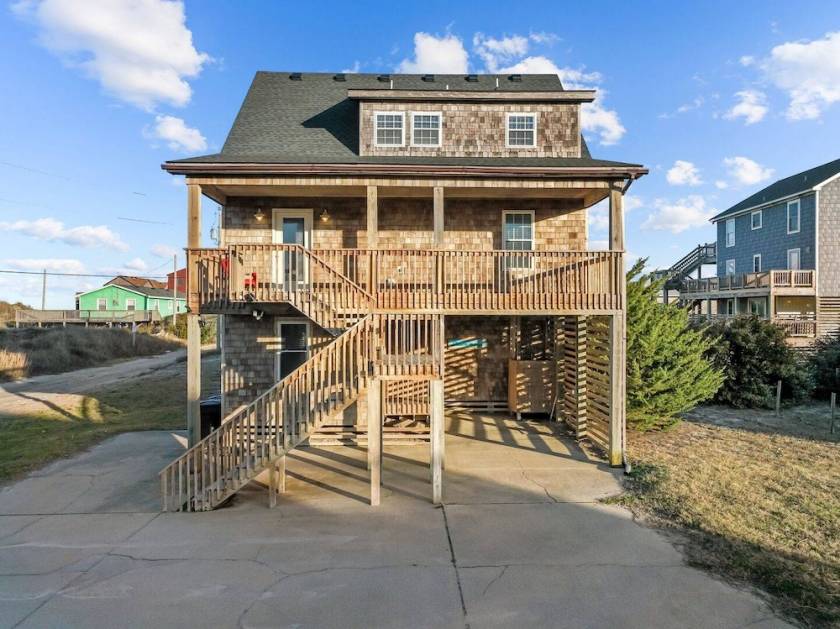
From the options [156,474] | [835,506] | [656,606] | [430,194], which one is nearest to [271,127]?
[430,194]

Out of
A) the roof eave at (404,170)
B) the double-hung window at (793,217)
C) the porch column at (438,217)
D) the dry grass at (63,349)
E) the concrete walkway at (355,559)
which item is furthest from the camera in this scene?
the double-hung window at (793,217)

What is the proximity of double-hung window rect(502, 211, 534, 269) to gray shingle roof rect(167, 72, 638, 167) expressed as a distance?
59.7 inches

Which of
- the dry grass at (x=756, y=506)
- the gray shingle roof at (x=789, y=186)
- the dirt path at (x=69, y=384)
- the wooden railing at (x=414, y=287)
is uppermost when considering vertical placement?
the gray shingle roof at (x=789, y=186)

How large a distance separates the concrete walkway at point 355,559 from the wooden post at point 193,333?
117cm

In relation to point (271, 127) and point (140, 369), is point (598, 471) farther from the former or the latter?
point (140, 369)

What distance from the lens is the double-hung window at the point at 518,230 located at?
1130 cm

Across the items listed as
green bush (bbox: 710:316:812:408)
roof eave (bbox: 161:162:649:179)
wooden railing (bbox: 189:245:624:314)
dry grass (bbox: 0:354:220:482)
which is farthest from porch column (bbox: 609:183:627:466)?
dry grass (bbox: 0:354:220:482)

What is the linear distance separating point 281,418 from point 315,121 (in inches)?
325

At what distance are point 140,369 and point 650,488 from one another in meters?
26.3

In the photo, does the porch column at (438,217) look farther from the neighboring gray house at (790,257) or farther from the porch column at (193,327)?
the neighboring gray house at (790,257)

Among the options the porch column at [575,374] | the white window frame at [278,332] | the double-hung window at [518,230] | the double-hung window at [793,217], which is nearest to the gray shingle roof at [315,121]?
the double-hung window at [518,230]

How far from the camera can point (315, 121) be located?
1173 cm

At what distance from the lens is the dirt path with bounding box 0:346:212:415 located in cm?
1556

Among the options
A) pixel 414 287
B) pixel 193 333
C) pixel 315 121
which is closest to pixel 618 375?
pixel 414 287
